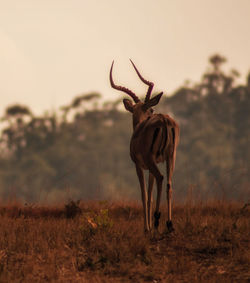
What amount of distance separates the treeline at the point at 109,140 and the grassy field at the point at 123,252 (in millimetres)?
36751

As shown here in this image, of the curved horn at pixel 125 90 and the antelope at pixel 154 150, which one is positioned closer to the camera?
the antelope at pixel 154 150

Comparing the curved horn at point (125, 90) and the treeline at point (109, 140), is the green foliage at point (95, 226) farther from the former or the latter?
the treeline at point (109, 140)

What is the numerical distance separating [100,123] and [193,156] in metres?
11.9

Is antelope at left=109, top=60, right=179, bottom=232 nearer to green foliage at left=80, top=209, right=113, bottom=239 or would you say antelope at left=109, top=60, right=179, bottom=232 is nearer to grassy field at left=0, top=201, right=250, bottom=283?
grassy field at left=0, top=201, right=250, bottom=283

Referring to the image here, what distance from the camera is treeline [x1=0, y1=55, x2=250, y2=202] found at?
48000 mm

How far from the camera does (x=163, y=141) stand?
898 cm

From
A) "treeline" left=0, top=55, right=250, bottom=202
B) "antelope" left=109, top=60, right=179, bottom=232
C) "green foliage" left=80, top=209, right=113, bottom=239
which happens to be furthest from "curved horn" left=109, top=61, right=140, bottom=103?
"treeline" left=0, top=55, right=250, bottom=202

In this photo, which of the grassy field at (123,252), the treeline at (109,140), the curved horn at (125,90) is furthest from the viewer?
the treeline at (109,140)

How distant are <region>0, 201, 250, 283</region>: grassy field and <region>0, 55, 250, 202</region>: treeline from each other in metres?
36.8

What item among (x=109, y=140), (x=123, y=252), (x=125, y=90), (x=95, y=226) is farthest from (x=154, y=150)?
(x=109, y=140)

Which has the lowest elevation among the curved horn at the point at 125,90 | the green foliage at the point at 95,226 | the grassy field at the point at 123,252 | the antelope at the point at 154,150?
the grassy field at the point at 123,252

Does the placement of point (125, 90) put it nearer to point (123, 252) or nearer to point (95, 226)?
point (95, 226)

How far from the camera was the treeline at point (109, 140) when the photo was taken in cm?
4800

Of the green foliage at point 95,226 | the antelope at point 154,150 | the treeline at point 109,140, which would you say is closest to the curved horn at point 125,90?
the antelope at point 154,150
